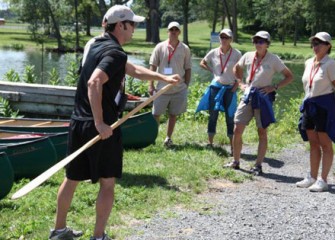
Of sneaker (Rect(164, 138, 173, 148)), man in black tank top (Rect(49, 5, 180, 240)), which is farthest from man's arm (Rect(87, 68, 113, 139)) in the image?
sneaker (Rect(164, 138, 173, 148))

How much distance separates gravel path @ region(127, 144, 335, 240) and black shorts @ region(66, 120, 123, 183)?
2.71ft

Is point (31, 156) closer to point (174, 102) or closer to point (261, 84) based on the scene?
point (174, 102)

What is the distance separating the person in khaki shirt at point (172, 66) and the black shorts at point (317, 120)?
2.56m

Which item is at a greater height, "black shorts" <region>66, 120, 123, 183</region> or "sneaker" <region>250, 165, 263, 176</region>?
"black shorts" <region>66, 120, 123, 183</region>

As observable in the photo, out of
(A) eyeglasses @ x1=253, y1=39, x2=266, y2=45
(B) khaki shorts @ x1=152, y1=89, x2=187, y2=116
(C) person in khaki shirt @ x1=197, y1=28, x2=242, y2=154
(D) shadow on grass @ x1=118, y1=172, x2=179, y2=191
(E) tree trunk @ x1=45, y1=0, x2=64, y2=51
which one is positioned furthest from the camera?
(E) tree trunk @ x1=45, y1=0, x2=64, y2=51

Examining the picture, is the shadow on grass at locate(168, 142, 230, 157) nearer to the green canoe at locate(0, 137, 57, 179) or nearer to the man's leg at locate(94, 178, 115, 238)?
the green canoe at locate(0, 137, 57, 179)

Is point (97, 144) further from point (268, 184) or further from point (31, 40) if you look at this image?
point (31, 40)

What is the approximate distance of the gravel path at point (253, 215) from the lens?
5.29 m

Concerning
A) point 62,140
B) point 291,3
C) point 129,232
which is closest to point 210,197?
point 129,232

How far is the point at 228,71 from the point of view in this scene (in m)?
8.59

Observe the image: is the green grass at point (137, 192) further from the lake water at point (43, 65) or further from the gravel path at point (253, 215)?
the lake water at point (43, 65)

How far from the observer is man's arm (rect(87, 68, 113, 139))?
4.21m

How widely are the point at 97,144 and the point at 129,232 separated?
3.70ft

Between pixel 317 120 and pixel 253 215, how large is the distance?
1.62 metres
